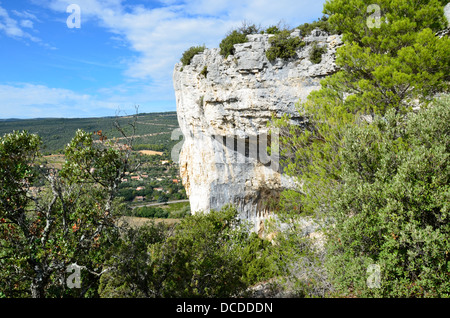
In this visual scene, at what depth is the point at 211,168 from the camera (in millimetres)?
20031

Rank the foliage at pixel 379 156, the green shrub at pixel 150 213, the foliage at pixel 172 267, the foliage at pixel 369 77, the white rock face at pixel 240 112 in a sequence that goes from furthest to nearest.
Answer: the green shrub at pixel 150 213 → the white rock face at pixel 240 112 → the foliage at pixel 369 77 → the foliage at pixel 172 267 → the foliage at pixel 379 156

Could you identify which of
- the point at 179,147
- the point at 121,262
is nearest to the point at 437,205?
the point at 121,262

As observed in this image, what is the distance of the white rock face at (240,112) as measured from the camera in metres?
14.6

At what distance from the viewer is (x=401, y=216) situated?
5.64 metres

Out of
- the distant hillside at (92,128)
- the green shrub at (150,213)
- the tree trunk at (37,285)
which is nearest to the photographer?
the tree trunk at (37,285)

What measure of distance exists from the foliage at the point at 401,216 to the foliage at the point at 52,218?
5834mm

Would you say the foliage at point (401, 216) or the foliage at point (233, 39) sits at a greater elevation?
the foliage at point (233, 39)

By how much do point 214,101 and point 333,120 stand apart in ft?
29.5

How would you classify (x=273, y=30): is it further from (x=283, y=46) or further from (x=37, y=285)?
(x=37, y=285)

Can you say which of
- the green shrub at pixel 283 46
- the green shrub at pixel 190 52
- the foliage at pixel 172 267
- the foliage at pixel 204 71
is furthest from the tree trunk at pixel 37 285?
the green shrub at pixel 190 52

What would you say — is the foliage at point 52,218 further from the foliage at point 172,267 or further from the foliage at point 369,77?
the foliage at point 369,77

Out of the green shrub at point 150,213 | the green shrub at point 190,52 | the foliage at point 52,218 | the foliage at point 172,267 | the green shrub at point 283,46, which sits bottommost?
the green shrub at point 150,213
